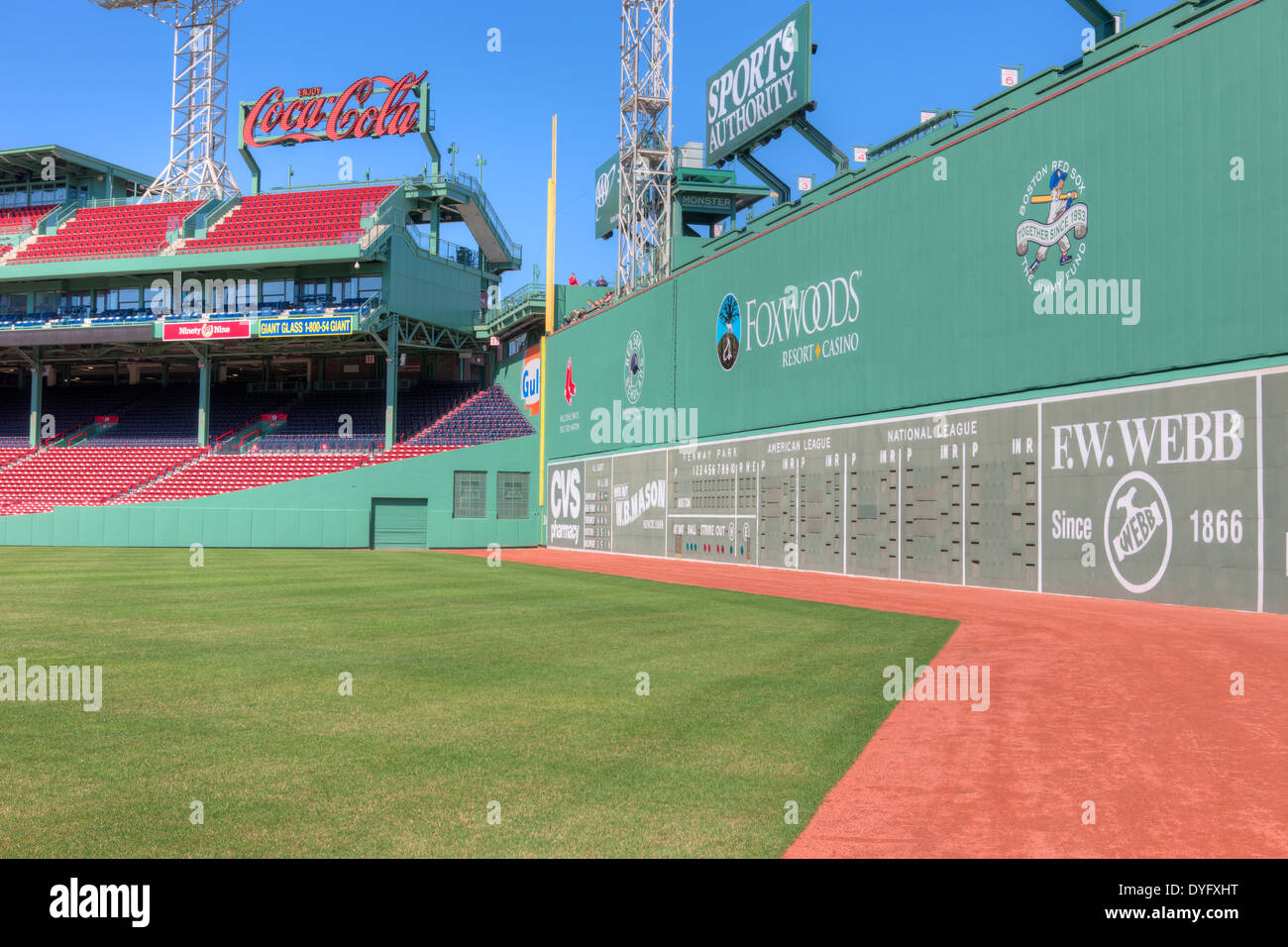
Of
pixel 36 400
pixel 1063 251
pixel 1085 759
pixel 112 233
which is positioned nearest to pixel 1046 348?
pixel 1063 251

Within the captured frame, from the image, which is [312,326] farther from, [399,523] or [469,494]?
[469,494]

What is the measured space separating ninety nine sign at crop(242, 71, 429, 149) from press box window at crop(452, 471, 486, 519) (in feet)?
62.0

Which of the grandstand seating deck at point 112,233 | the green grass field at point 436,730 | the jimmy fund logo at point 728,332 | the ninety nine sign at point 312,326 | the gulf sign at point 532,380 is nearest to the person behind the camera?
the green grass field at point 436,730

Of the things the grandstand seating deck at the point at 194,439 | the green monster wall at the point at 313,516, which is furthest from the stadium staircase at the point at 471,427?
the green monster wall at the point at 313,516

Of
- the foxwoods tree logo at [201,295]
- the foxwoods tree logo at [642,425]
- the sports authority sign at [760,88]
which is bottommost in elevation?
the foxwoods tree logo at [642,425]

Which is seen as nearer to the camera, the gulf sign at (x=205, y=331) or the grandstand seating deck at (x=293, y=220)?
the gulf sign at (x=205, y=331)

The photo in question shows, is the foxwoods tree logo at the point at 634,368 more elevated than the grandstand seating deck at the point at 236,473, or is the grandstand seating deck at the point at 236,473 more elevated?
the foxwoods tree logo at the point at 634,368

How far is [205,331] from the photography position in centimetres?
4419

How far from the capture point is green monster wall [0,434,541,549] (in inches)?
1560

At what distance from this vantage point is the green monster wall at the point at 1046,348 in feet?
47.1

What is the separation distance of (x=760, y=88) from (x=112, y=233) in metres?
35.9

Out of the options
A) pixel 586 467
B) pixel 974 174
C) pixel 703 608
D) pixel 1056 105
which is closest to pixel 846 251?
pixel 974 174

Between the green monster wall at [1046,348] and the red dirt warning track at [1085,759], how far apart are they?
156 inches

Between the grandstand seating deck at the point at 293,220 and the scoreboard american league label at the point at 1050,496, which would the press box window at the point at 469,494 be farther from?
the scoreboard american league label at the point at 1050,496
